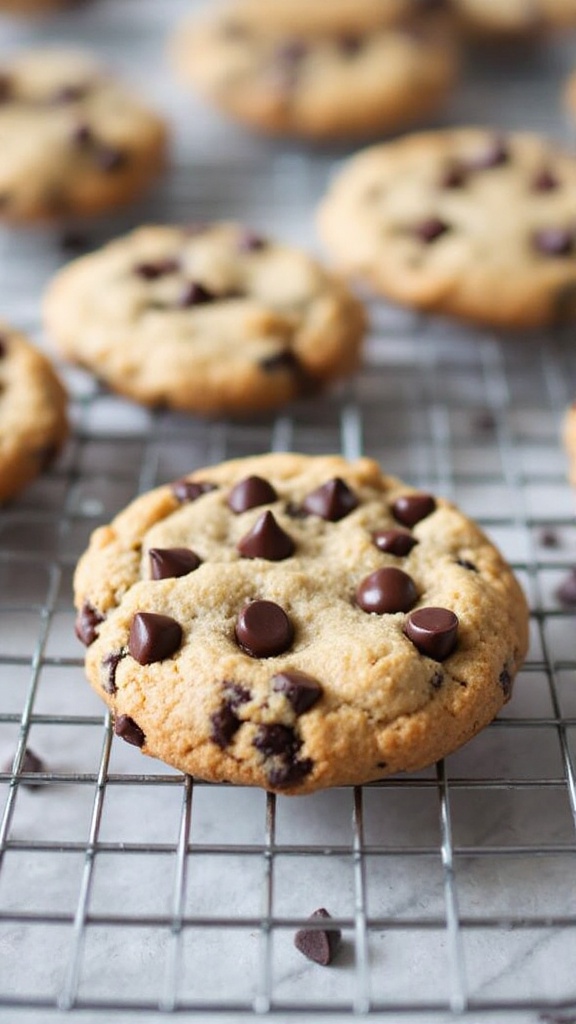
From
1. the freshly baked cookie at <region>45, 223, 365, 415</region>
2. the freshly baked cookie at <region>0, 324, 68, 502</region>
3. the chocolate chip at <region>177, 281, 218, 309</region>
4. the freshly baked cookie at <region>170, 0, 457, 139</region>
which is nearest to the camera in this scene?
the freshly baked cookie at <region>0, 324, 68, 502</region>

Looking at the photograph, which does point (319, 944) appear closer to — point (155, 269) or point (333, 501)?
point (333, 501)

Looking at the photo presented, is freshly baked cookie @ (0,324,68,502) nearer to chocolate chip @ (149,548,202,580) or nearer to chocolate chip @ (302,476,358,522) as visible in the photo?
chocolate chip @ (149,548,202,580)

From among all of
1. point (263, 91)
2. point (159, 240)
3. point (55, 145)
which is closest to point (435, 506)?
point (159, 240)

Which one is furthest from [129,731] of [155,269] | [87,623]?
[155,269]

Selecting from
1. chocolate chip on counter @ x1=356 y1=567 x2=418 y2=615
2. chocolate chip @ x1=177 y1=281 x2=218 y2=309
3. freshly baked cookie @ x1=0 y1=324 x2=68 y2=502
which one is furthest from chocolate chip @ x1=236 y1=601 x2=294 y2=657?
chocolate chip @ x1=177 y1=281 x2=218 y2=309

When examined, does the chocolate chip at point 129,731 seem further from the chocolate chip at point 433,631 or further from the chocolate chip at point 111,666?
the chocolate chip at point 433,631

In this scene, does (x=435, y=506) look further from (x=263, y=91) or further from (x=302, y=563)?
(x=263, y=91)
